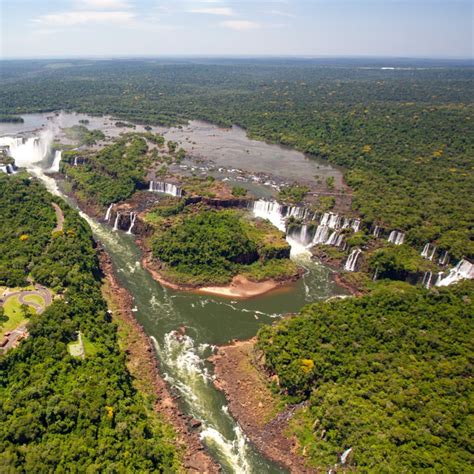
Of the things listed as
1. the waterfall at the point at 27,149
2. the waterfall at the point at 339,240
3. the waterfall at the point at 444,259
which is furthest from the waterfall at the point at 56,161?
the waterfall at the point at 444,259

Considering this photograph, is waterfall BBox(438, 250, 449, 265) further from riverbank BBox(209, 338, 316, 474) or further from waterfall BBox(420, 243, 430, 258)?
riverbank BBox(209, 338, 316, 474)

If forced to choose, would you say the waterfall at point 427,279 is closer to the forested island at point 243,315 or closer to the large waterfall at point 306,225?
the forested island at point 243,315

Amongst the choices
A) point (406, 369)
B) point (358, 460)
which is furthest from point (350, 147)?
point (358, 460)

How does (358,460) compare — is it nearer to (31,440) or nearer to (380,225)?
(31,440)

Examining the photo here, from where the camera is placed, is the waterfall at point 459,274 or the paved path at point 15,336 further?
the waterfall at point 459,274

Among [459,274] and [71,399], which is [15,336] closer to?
[71,399]

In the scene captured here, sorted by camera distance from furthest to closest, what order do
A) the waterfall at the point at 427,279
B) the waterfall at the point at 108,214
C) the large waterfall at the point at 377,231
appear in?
1. the waterfall at the point at 108,214
2. the large waterfall at the point at 377,231
3. the waterfall at the point at 427,279

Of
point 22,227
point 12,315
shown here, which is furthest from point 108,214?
point 12,315

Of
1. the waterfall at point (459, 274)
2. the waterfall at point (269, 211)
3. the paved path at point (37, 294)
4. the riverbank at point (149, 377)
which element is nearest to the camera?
the riverbank at point (149, 377)
